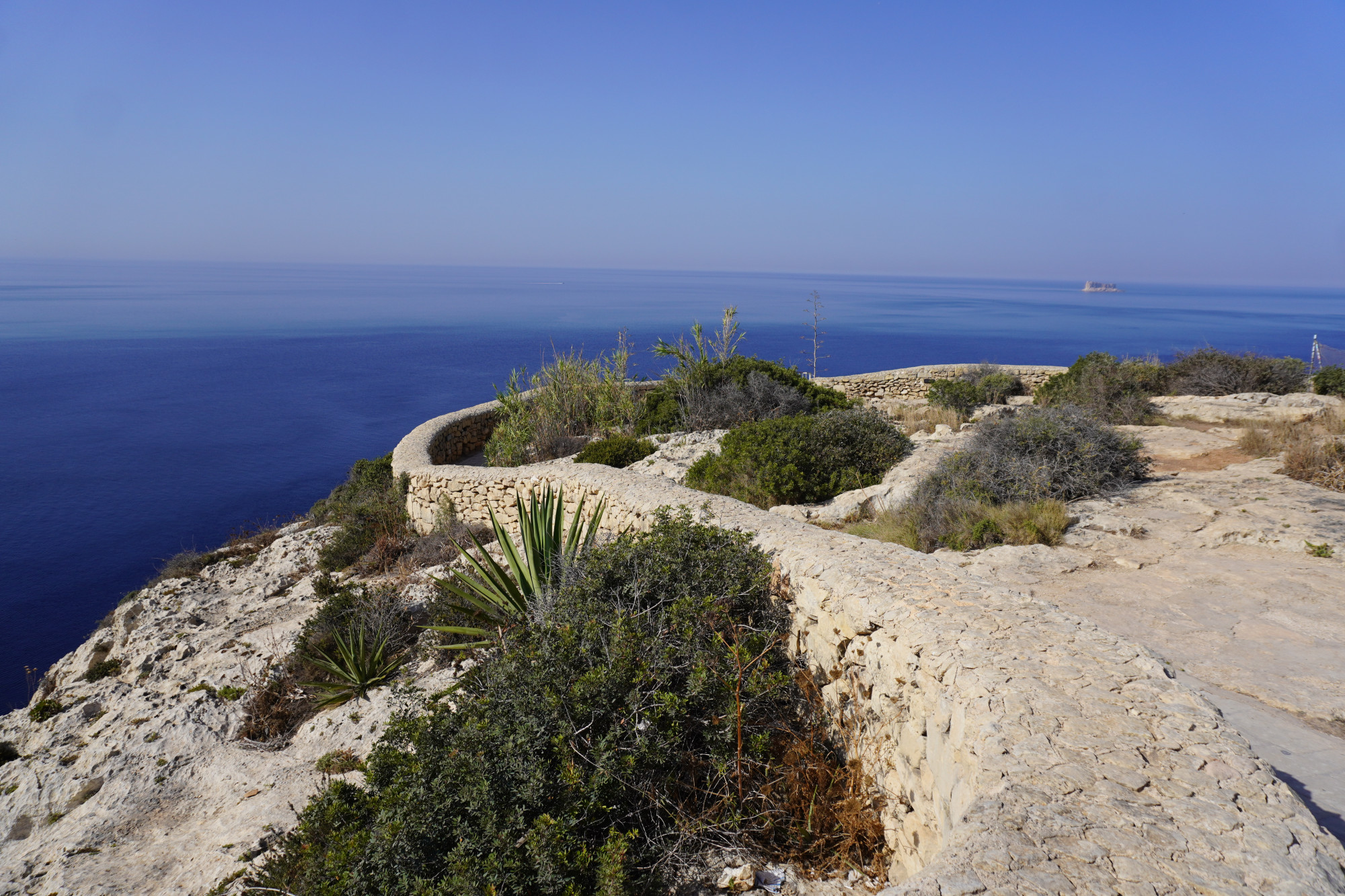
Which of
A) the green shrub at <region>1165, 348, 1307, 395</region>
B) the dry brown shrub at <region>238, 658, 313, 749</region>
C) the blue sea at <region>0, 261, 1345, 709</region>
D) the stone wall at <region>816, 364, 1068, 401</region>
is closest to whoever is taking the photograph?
the dry brown shrub at <region>238, 658, 313, 749</region>

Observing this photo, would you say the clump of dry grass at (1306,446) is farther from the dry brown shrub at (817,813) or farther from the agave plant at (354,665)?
the agave plant at (354,665)

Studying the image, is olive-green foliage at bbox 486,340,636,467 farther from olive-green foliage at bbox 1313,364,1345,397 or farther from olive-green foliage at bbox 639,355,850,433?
olive-green foliage at bbox 1313,364,1345,397

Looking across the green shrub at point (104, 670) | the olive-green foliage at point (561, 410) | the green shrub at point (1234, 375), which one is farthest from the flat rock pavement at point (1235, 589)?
the green shrub at point (104, 670)

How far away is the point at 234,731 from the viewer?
5340mm

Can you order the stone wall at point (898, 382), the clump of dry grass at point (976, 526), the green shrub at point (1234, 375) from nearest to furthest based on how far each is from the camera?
the clump of dry grass at point (976, 526), the green shrub at point (1234, 375), the stone wall at point (898, 382)

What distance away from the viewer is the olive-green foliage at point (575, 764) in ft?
8.07

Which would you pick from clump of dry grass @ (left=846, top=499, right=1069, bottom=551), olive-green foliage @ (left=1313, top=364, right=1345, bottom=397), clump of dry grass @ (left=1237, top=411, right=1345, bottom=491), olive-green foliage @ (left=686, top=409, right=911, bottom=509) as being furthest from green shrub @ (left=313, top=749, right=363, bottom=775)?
olive-green foliage @ (left=1313, top=364, right=1345, bottom=397)

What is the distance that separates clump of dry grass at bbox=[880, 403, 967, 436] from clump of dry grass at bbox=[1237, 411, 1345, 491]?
14.0 ft

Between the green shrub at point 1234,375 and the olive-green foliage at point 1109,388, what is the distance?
39cm

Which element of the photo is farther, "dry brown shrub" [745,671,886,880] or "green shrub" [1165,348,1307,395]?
"green shrub" [1165,348,1307,395]

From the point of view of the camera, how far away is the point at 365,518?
1022 centimetres

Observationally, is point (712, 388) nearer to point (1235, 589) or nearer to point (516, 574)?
point (516, 574)

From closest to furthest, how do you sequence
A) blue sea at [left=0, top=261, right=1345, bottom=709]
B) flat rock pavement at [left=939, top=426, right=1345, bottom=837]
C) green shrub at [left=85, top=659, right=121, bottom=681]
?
flat rock pavement at [left=939, top=426, right=1345, bottom=837] < green shrub at [left=85, top=659, right=121, bottom=681] < blue sea at [left=0, top=261, right=1345, bottom=709]

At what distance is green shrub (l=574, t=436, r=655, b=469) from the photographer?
10.4 m
